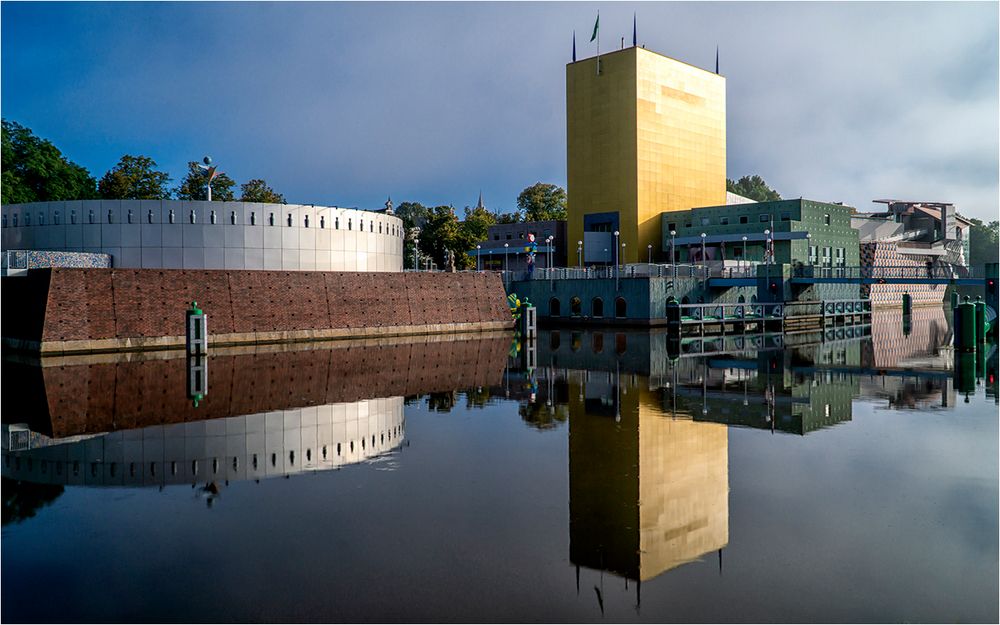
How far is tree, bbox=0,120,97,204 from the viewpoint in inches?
2579

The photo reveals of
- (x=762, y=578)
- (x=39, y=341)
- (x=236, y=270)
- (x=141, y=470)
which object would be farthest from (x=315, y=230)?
(x=762, y=578)

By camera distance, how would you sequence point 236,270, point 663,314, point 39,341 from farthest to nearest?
point 663,314 < point 236,270 < point 39,341

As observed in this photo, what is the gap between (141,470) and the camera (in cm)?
1288

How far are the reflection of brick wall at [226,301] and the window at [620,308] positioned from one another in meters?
13.0

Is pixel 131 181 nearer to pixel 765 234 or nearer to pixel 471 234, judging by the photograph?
pixel 471 234


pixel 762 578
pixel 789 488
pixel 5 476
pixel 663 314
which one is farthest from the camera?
pixel 663 314

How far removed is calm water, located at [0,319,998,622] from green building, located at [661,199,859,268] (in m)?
51.3

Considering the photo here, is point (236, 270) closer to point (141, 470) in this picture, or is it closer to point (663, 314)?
point (141, 470)

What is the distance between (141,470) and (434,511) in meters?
5.66

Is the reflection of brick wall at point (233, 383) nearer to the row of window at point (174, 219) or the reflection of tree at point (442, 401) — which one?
the reflection of tree at point (442, 401)

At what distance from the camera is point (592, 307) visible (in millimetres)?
57312

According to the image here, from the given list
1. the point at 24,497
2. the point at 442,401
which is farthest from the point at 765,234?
the point at 24,497

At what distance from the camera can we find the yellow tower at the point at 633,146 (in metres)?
76.8

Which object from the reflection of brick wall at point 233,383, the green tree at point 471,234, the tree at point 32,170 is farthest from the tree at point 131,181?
the reflection of brick wall at point 233,383
